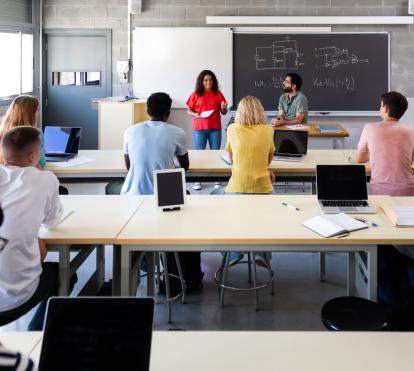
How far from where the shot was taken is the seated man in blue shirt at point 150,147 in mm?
3449

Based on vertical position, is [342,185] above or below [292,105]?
below

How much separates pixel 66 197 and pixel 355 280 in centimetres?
177

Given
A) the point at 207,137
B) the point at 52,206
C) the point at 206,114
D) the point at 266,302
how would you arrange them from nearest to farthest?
the point at 52,206, the point at 266,302, the point at 206,114, the point at 207,137

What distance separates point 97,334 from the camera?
→ 1.26 m

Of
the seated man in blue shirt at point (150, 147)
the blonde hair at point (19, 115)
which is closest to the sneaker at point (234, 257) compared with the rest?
the seated man in blue shirt at point (150, 147)

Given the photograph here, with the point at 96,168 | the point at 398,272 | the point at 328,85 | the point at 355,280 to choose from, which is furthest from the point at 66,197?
the point at 328,85

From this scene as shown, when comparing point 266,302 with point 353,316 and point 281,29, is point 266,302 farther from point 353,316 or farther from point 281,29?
point 281,29

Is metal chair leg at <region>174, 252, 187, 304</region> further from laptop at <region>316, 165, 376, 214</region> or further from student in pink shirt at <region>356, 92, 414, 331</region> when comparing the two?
student in pink shirt at <region>356, 92, 414, 331</region>

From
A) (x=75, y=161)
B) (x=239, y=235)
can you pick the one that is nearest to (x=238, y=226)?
(x=239, y=235)

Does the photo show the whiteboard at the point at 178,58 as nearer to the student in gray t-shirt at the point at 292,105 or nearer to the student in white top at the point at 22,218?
the student in gray t-shirt at the point at 292,105

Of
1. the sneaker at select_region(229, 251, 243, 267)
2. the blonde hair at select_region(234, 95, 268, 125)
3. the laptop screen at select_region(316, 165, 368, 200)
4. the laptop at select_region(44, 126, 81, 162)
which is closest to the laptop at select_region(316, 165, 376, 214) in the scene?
the laptop screen at select_region(316, 165, 368, 200)

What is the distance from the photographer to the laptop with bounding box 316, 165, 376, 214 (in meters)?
3.00

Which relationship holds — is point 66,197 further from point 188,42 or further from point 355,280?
point 188,42

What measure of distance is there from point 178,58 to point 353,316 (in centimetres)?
570
